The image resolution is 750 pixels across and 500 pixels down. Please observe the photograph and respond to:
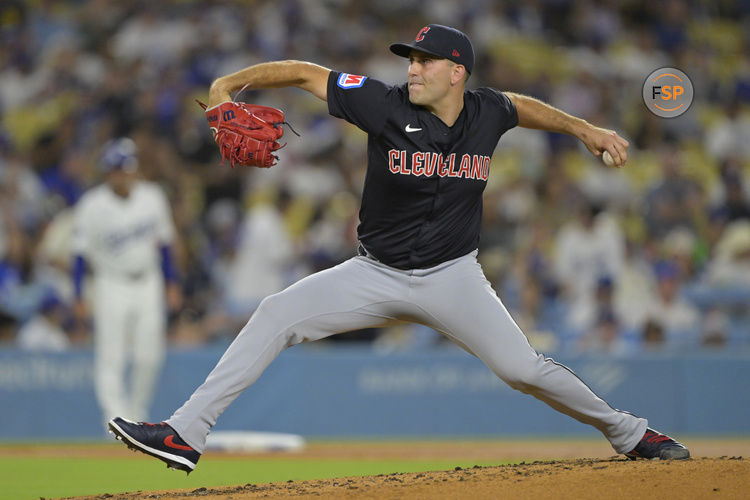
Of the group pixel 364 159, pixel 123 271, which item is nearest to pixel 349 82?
pixel 123 271

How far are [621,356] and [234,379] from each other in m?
6.50

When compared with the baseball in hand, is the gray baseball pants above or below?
below

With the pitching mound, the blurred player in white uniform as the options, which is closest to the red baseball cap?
the pitching mound

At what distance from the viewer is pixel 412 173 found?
4.89 meters

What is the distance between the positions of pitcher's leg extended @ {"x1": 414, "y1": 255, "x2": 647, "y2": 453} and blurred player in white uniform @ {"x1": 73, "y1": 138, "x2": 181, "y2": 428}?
482 cm

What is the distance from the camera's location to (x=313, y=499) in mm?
4500

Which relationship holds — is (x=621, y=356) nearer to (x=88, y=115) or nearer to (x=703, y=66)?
(x=703, y=66)

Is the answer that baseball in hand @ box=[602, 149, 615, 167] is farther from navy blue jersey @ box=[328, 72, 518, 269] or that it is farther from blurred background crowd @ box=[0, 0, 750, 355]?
blurred background crowd @ box=[0, 0, 750, 355]

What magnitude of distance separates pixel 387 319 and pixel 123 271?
4.78 metres

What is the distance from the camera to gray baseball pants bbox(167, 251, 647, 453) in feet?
15.8

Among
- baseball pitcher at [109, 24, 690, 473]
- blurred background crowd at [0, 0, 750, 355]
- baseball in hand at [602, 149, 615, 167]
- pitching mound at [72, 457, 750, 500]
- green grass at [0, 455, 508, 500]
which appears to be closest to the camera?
pitching mound at [72, 457, 750, 500]

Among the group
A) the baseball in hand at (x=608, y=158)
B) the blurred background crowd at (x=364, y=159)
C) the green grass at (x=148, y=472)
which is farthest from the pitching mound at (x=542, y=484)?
the blurred background crowd at (x=364, y=159)

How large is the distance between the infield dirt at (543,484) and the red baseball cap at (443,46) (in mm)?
1971

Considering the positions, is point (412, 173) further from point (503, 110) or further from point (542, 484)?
point (542, 484)
